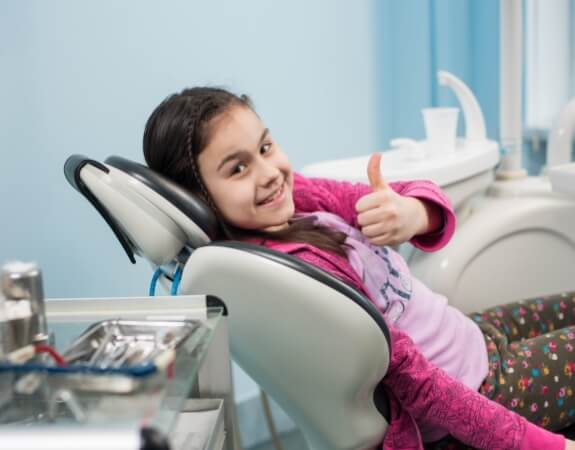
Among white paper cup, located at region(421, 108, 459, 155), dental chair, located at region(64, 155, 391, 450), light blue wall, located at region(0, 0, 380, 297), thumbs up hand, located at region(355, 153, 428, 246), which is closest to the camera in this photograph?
dental chair, located at region(64, 155, 391, 450)

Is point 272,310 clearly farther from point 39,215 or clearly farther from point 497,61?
point 497,61

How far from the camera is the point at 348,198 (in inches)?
47.9

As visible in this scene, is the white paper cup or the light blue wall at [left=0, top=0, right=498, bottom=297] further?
the white paper cup

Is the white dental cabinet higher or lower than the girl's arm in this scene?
higher

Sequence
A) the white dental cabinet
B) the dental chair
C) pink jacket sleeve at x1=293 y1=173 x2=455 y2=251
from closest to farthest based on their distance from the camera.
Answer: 1. the white dental cabinet
2. the dental chair
3. pink jacket sleeve at x1=293 y1=173 x2=455 y2=251

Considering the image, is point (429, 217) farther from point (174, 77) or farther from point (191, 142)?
point (174, 77)

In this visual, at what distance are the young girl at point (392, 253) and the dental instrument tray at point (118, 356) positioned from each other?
260 mm

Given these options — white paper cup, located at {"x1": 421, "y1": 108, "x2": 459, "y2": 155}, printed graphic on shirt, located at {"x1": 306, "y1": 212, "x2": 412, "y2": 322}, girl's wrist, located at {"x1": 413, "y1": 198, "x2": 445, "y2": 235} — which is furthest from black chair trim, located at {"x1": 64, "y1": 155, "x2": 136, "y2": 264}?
white paper cup, located at {"x1": 421, "y1": 108, "x2": 459, "y2": 155}

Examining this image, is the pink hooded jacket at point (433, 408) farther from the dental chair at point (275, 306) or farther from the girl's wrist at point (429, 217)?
the girl's wrist at point (429, 217)

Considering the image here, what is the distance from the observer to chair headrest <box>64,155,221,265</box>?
86 centimetres

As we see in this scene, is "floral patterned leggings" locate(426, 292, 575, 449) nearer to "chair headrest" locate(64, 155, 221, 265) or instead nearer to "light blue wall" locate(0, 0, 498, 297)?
"chair headrest" locate(64, 155, 221, 265)

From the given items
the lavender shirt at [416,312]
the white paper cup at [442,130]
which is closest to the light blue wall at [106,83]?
the white paper cup at [442,130]

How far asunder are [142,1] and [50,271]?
26.7 inches

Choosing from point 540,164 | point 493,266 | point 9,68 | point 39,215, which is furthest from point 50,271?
point 540,164
